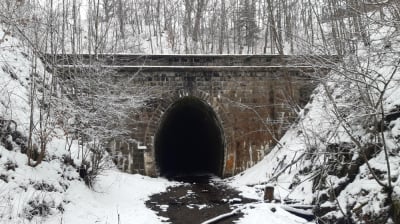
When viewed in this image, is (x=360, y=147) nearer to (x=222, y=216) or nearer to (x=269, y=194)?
(x=222, y=216)

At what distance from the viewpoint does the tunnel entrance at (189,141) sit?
583 inches

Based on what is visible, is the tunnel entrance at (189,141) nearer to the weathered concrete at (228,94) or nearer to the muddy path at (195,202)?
the weathered concrete at (228,94)

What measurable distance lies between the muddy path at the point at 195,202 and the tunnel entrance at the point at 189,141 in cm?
242

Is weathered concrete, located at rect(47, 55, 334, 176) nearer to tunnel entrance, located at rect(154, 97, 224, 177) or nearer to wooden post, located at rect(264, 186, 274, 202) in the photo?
tunnel entrance, located at rect(154, 97, 224, 177)

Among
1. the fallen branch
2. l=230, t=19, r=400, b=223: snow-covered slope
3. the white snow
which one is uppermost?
l=230, t=19, r=400, b=223: snow-covered slope

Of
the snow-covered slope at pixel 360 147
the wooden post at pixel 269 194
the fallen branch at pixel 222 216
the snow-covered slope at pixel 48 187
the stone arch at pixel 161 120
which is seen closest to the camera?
the snow-covered slope at pixel 360 147

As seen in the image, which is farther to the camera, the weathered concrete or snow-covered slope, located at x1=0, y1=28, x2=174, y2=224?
the weathered concrete

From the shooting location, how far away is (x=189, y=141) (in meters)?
21.4

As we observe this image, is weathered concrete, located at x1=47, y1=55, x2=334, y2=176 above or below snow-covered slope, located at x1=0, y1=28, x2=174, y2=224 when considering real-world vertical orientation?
above

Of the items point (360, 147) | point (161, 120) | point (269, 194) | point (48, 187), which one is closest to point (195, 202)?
point (269, 194)

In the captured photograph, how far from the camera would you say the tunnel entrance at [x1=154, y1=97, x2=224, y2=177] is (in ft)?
48.5

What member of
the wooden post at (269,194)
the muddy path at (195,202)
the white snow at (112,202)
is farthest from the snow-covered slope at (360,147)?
the white snow at (112,202)

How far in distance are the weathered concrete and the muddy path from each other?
1.60 m

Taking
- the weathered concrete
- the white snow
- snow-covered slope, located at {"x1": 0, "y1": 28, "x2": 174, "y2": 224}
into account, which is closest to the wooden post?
the white snow
